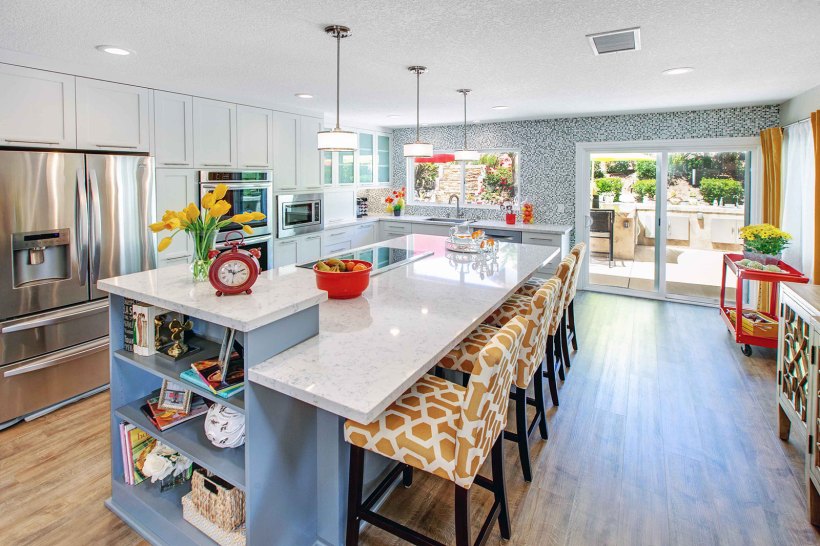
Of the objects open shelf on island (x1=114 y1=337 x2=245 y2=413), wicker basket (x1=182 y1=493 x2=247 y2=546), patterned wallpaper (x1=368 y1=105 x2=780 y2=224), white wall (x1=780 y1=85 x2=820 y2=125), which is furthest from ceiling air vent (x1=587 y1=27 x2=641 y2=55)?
patterned wallpaper (x1=368 y1=105 x2=780 y2=224)

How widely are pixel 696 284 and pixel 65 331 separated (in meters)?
6.54

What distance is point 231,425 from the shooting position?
180 centimetres

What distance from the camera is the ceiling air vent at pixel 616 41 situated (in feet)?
8.39

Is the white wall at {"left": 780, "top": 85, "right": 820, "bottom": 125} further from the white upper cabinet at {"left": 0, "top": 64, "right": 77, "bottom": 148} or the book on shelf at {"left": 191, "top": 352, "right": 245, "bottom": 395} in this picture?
the white upper cabinet at {"left": 0, "top": 64, "right": 77, "bottom": 148}

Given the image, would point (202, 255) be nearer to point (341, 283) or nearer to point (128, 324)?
point (128, 324)

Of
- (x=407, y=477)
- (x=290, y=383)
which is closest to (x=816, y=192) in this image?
(x=407, y=477)

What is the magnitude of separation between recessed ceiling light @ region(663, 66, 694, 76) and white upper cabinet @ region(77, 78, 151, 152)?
4.02m

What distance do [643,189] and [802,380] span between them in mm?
3996

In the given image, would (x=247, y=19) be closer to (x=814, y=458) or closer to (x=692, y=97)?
(x=814, y=458)

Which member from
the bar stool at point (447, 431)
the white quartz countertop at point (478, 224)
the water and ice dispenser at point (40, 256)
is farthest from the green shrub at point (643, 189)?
the water and ice dispenser at point (40, 256)

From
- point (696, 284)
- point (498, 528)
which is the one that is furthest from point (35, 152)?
point (696, 284)

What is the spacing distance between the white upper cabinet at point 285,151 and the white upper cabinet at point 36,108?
1.98 m

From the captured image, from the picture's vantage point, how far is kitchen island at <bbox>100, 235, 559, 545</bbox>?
5.07ft

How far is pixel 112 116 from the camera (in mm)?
3523
